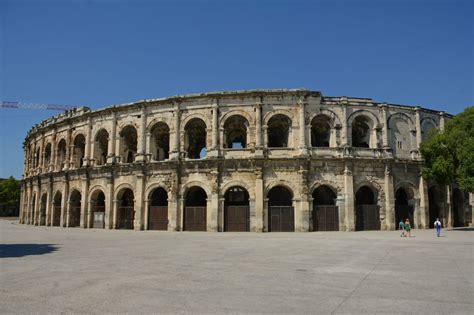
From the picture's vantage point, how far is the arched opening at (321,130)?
23.4m

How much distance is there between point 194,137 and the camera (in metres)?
26.7

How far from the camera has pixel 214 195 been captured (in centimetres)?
2205

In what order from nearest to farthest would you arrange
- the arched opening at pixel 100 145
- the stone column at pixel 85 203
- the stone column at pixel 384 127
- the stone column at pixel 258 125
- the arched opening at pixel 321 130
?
1. the stone column at pixel 258 125
2. the stone column at pixel 384 127
3. the arched opening at pixel 321 130
4. the stone column at pixel 85 203
5. the arched opening at pixel 100 145

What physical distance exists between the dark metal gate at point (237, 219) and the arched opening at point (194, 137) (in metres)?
4.93

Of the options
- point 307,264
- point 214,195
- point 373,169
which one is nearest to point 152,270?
point 307,264

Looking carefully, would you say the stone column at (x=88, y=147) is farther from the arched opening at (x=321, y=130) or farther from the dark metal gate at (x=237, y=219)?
the arched opening at (x=321, y=130)

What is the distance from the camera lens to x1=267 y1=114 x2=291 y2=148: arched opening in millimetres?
23353

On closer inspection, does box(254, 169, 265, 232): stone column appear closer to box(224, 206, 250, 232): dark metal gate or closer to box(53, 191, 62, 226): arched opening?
box(224, 206, 250, 232): dark metal gate

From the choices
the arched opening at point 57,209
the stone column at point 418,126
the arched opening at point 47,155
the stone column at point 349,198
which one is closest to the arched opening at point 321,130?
the stone column at point 349,198

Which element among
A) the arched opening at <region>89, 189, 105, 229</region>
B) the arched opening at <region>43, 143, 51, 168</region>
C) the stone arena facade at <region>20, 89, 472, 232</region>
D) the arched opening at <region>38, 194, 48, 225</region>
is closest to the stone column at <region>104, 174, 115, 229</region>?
the stone arena facade at <region>20, 89, 472, 232</region>

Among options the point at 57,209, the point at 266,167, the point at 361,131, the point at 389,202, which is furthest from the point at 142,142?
the point at 389,202

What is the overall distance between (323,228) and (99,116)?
18662mm

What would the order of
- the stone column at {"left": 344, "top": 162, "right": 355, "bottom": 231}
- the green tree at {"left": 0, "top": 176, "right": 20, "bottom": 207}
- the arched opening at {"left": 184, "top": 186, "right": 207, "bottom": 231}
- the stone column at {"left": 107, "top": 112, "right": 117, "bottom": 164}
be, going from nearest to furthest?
the stone column at {"left": 344, "top": 162, "right": 355, "bottom": 231} → the arched opening at {"left": 184, "top": 186, "right": 207, "bottom": 231} → the stone column at {"left": 107, "top": 112, "right": 117, "bottom": 164} → the green tree at {"left": 0, "top": 176, "right": 20, "bottom": 207}

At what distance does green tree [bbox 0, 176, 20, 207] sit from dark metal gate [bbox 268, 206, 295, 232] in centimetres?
5239
